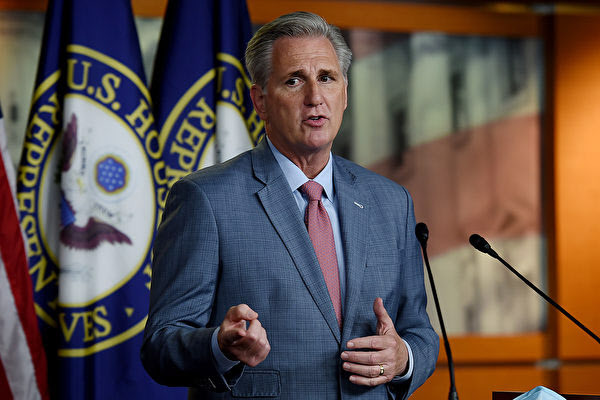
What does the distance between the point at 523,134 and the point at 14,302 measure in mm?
2821

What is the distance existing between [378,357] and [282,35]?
0.82m

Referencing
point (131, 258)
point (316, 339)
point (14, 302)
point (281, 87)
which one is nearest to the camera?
point (316, 339)

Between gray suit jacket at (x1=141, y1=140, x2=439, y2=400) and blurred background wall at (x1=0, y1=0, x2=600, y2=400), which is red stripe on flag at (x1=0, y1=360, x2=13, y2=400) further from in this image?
blurred background wall at (x1=0, y1=0, x2=600, y2=400)

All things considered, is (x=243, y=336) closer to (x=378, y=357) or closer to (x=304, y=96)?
(x=378, y=357)

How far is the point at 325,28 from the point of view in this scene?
5.58 ft

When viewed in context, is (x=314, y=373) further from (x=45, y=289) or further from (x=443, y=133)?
(x=443, y=133)

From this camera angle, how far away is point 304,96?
164 cm

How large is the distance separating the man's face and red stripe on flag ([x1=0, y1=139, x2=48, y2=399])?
70.1 inches

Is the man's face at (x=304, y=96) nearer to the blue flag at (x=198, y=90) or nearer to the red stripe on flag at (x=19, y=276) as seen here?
the blue flag at (x=198, y=90)

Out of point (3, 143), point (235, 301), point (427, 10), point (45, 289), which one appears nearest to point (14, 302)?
point (45, 289)

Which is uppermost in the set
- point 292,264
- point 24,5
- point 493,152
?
point 24,5

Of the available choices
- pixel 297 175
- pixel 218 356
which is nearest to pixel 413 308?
pixel 297 175

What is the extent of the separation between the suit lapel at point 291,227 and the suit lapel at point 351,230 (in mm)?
52

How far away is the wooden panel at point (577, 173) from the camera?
380cm
